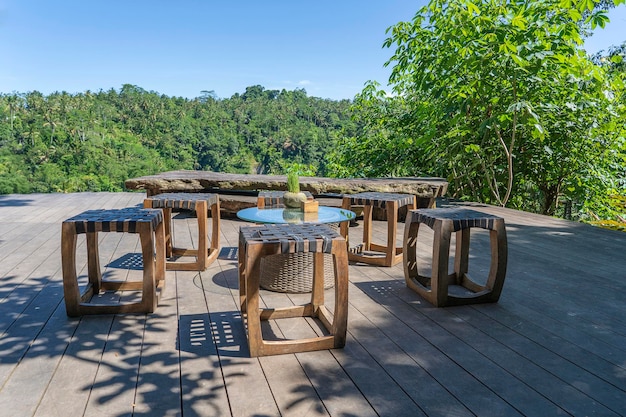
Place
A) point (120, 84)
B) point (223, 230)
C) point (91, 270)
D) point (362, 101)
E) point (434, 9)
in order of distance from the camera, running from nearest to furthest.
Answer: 1. point (91, 270)
2. point (223, 230)
3. point (434, 9)
4. point (362, 101)
5. point (120, 84)

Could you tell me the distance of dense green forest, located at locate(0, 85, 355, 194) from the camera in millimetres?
35156

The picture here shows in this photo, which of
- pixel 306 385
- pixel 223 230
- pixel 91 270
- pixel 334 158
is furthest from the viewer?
pixel 334 158

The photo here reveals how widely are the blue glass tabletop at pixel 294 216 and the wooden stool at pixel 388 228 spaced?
1.01 feet

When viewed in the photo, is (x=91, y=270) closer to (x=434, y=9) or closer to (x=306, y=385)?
(x=306, y=385)

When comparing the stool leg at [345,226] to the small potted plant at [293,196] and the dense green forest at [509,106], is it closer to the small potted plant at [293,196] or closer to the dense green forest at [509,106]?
the small potted plant at [293,196]

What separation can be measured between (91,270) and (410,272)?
1.88m

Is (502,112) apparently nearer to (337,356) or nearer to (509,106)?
(509,106)

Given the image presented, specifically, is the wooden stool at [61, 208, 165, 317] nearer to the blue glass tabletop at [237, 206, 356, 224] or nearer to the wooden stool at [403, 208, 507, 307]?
the blue glass tabletop at [237, 206, 356, 224]

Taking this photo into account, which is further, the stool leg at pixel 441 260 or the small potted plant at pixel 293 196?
the small potted plant at pixel 293 196

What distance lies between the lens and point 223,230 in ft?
15.1

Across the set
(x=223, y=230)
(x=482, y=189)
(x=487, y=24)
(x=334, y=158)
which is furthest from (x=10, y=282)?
(x=334, y=158)

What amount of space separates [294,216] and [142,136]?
1849 inches

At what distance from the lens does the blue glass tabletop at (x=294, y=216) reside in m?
2.49

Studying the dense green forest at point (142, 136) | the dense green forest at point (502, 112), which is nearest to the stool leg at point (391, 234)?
the dense green forest at point (502, 112)
